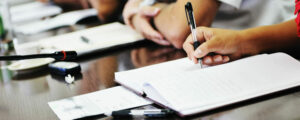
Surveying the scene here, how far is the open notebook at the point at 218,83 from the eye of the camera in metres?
0.65

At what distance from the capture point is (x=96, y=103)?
2.48 feet

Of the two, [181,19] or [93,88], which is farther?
[181,19]

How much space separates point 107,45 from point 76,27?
1.69ft

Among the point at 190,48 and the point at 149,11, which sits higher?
the point at 149,11

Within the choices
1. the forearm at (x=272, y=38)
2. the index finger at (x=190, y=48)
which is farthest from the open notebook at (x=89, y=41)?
the forearm at (x=272, y=38)

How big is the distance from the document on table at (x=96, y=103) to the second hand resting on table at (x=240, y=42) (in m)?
0.19

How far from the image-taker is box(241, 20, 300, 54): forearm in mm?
930

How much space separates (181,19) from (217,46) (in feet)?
1.12

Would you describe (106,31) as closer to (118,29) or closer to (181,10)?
(118,29)

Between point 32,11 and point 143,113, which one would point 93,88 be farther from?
point 32,11

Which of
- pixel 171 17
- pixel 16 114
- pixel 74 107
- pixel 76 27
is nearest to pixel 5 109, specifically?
pixel 16 114

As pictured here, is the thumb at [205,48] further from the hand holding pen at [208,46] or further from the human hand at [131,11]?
the human hand at [131,11]

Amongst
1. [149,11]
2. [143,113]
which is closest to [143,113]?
[143,113]

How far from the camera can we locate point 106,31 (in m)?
1.38
